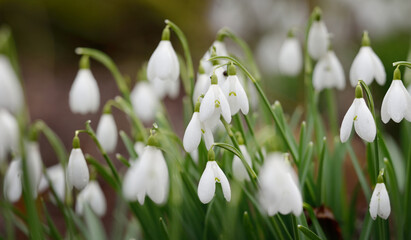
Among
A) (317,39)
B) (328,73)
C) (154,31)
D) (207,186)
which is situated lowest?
(207,186)

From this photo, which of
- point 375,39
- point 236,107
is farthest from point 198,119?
point 375,39

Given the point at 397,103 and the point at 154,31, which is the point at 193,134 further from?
the point at 154,31

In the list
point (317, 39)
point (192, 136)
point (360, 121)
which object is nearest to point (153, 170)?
point (192, 136)

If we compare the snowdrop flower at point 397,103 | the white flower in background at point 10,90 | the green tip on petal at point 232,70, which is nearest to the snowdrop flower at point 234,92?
the green tip on petal at point 232,70

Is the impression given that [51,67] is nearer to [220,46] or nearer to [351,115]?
[220,46]

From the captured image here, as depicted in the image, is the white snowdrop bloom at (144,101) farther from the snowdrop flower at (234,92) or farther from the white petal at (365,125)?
the white petal at (365,125)
